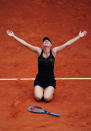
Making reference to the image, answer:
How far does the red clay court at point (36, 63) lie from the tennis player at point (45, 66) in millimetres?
240

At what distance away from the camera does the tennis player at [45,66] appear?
6434 mm

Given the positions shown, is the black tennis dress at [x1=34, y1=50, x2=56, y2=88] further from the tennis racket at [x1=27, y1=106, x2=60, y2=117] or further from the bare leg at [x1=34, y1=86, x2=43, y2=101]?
the tennis racket at [x1=27, y1=106, x2=60, y2=117]

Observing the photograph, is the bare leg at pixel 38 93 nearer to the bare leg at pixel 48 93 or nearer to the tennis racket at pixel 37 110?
the bare leg at pixel 48 93

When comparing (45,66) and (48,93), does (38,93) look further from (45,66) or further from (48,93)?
(45,66)

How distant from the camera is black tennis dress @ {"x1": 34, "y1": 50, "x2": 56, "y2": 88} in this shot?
6473 millimetres

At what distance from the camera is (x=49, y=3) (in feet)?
40.9

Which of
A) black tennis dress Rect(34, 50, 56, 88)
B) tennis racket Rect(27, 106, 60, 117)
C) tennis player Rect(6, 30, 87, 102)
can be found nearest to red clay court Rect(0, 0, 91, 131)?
tennis racket Rect(27, 106, 60, 117)

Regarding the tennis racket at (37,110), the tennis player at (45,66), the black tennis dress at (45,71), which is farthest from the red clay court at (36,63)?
the black tennis dress at (45,71)

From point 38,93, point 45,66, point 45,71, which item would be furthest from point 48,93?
point 45,66

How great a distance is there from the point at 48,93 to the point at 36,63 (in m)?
2.62

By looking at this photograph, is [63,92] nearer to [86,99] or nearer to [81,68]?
[86,99]

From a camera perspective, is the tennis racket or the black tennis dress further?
the black tennis dress

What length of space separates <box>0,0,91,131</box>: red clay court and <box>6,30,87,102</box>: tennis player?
24 centimetres

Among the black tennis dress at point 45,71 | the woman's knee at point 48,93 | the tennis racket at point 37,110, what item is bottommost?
the tennis racket at point 37,110
